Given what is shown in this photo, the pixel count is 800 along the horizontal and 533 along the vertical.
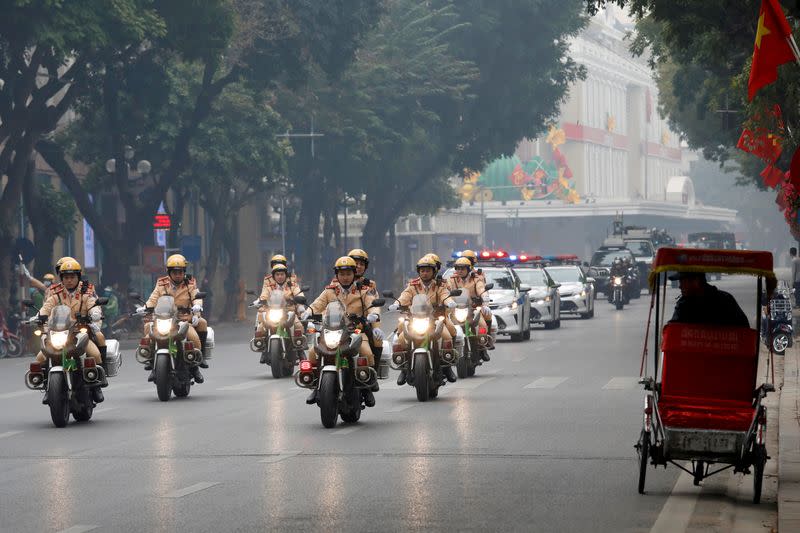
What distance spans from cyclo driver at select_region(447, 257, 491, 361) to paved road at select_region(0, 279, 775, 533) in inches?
84.2

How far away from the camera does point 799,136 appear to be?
26500 mm

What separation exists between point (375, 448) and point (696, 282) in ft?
13.4

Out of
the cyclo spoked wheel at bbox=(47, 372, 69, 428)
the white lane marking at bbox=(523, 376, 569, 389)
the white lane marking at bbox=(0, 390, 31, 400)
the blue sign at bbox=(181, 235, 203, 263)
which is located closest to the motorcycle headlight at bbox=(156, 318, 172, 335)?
the white lane marking at bbox=(0, 390, 31, 400)

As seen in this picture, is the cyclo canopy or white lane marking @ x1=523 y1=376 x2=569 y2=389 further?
white lane marking @ x1=523 y1=376 x2=569 y2=389

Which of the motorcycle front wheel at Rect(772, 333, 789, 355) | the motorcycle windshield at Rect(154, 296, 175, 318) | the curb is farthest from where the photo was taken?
the motorcycle front wheel at Rect(772, 333, 789, 355)

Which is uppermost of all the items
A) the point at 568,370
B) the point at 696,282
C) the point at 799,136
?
the point at 799,136

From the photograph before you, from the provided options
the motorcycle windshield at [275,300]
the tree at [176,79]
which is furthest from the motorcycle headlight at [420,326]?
the tree at [176,79]

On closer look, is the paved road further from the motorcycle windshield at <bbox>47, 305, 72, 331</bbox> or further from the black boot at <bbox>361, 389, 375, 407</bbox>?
the motorcycle windshield at <bbox>47, 305, 72, 331</bbox>

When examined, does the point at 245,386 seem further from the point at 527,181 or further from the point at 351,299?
the point at 527,181

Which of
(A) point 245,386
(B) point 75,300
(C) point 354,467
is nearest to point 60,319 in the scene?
(B) point 75,300

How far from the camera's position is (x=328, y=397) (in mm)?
17188

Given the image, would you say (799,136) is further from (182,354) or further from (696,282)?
(696,282)

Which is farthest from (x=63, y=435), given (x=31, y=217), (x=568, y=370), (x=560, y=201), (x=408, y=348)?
(x=560, y=201)

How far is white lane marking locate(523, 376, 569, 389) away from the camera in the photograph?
2344cm
